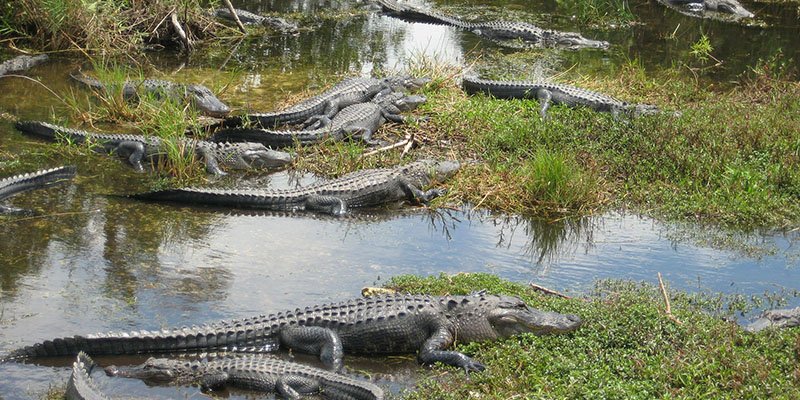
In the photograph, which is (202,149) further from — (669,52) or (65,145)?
(669,52)

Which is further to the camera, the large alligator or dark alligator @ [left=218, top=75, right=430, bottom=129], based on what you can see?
dark alligator @ [left=218, top=75, right=430, bottom=129]

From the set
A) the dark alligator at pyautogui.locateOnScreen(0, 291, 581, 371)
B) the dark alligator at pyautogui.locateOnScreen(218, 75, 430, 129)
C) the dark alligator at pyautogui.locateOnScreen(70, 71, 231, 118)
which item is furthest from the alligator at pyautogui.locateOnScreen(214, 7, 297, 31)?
the dark alligator at pyautogui.locateOnScreen(0, 291, 581, 371)

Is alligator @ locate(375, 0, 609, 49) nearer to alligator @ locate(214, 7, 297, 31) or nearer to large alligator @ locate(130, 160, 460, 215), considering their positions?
alligator @ locate(214, 7, 297, 31)

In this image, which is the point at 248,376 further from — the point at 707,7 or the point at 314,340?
the point at 707,7

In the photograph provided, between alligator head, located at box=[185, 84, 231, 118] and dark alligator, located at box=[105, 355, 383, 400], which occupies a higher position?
alligator head, located at box=[185, 84, 231, 118]

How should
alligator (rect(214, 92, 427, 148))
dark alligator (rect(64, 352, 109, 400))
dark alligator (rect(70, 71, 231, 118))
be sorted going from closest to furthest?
dark alligator (rect(64, 352, 109, 400))
alligator (rect(214, 92, 427, 148))
dark alligator (rect(70, 71, 231, 118))

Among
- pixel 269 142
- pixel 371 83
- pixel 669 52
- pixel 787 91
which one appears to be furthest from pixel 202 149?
pixel 669 52

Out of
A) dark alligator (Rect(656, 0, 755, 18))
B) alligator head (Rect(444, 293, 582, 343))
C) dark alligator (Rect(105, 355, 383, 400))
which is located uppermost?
dark alligator (Rect(656, 0, 755, 18))

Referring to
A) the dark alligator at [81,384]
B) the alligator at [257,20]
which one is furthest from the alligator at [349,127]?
the alligator at [257,20]

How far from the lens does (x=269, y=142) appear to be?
28.4 feet

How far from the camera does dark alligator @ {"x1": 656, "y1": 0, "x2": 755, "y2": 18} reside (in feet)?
56.1

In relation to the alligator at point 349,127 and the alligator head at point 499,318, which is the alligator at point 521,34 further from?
the alligator head at point 499,318

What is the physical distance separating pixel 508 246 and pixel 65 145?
4.63m

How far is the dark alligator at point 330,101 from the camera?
355 inches
